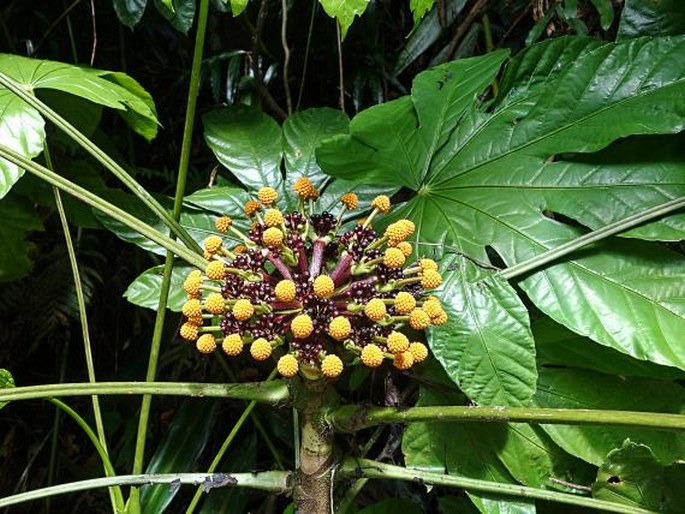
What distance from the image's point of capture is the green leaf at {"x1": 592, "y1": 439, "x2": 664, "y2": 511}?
646 mm

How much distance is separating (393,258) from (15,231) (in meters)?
0.73

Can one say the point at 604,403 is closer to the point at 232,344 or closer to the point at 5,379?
the point at 232,344

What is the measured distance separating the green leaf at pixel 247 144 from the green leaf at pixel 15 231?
1.14ft

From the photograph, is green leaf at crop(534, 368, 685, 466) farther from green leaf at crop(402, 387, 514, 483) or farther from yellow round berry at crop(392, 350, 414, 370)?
yellow round berry at crop(392, 350, 414, 370)

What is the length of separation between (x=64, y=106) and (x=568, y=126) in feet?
2.47

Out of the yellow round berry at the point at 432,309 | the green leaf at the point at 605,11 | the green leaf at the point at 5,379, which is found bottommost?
the green leaf at the point at 5,379

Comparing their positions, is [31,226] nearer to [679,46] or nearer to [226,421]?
[226,421]

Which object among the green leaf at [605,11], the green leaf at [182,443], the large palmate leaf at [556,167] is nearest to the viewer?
the large palmate leaf at [556,167]

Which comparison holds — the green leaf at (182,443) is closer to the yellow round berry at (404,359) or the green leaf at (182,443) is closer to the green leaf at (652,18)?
the yellow round berry at (404,359)

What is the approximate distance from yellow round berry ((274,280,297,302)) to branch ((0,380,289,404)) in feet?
0.49

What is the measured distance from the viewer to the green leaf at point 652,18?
870mm

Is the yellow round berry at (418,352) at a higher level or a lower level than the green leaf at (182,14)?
lower

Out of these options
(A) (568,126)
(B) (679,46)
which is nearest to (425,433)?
(A) (568,126)

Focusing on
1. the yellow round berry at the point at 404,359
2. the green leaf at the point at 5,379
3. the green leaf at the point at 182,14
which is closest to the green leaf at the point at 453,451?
the yellow round berry at the point at 404,359
